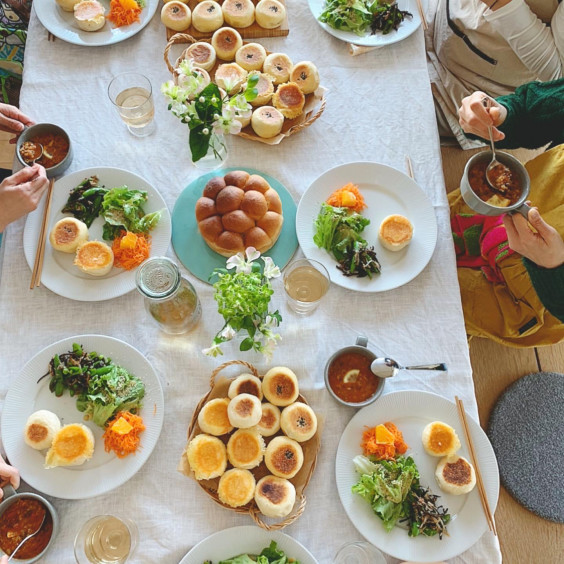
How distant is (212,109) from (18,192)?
2.13 ft

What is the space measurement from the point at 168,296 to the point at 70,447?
49 cm

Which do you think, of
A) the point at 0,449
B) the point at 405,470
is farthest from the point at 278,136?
the point at 0,449

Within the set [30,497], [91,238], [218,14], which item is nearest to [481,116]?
[218,14]

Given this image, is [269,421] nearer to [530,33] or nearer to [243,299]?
[243,299]

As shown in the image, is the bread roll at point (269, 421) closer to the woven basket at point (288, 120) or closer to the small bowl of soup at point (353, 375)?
the small bowl of soup at point (353, 375)

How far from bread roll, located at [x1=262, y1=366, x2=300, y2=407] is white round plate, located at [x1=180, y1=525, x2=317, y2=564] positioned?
1.12 feet

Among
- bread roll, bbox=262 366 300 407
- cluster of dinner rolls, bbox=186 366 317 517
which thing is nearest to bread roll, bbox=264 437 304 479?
cluster of dinner rolls, bbox=186 366 317 517

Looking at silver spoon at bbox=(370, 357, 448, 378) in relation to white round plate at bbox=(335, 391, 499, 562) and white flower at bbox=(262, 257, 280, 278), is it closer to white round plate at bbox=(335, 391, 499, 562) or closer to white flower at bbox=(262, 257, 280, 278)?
white round plate at bbox=(335, 391, 499, 562)

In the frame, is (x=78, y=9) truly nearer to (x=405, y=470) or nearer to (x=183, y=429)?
(x=183, y=429)

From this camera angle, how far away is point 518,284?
1.86m

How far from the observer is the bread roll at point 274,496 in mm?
1341

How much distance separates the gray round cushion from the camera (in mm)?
2264

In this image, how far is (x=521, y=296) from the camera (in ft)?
6.20

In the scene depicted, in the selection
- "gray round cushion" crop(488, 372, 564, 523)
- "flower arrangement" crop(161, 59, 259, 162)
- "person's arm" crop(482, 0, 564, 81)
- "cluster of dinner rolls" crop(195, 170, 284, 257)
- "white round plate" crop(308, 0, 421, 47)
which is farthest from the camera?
"gray round cushion" crop(488, 372, 564, 523)
